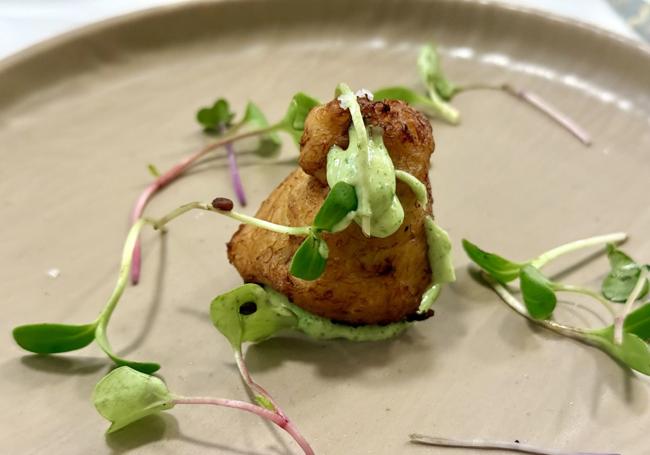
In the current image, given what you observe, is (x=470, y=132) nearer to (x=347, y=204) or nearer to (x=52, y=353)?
(x=347, y=204)

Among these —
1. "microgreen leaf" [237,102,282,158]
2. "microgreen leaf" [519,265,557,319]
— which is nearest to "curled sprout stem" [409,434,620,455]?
"microgreen leaf" [519,265,557,319]

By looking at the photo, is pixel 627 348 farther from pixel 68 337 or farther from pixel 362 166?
pixel 68 337

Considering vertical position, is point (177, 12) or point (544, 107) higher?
point (177, 12)

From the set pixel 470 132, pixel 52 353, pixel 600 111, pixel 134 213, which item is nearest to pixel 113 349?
pixel 52 353

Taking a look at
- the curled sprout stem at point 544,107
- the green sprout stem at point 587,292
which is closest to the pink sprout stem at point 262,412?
the green sprout stem at point 587,292

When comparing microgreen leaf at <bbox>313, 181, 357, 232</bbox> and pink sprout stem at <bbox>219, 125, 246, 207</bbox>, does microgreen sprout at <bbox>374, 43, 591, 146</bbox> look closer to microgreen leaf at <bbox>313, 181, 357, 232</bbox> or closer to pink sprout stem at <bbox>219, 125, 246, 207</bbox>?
pink sprout stem at <bbox>219, 125, 246, 207</bbox>

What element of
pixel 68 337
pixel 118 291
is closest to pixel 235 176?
pixel 118 291

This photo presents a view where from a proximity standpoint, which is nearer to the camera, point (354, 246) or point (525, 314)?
point (354, 246)
